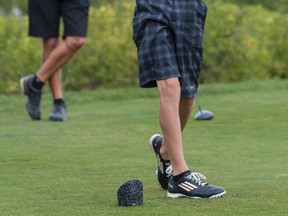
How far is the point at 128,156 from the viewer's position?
22.6 ft

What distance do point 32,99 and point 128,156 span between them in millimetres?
2812

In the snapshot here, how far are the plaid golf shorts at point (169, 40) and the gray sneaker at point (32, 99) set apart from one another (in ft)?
12.9

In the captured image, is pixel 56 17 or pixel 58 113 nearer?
pixel 58 113

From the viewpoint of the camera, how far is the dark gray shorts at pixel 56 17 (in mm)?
9414

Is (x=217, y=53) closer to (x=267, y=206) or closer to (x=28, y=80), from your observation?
(x=28, y=80)

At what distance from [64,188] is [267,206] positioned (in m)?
1.30

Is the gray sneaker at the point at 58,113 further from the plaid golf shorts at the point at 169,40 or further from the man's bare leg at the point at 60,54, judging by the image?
the plaid golf shorts at the point at 169,40

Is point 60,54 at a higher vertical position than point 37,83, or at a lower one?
higher

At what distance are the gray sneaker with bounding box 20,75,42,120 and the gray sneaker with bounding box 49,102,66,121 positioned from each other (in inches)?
5.9

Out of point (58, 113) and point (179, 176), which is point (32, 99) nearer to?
point (58, 113)

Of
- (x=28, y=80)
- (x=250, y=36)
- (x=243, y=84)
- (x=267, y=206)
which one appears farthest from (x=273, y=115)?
(x=250, y=36)

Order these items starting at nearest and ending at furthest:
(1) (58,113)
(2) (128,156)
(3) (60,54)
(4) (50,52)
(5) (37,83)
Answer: (2) (128,156) → (1) (58,113) → (3) (60,54) → (5) (37,83) → (4) (50,52)

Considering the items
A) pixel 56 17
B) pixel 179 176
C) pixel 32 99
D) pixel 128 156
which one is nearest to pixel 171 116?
pixel 179 176

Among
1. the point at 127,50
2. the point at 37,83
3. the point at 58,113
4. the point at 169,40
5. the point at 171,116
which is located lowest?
the point at 127,50
